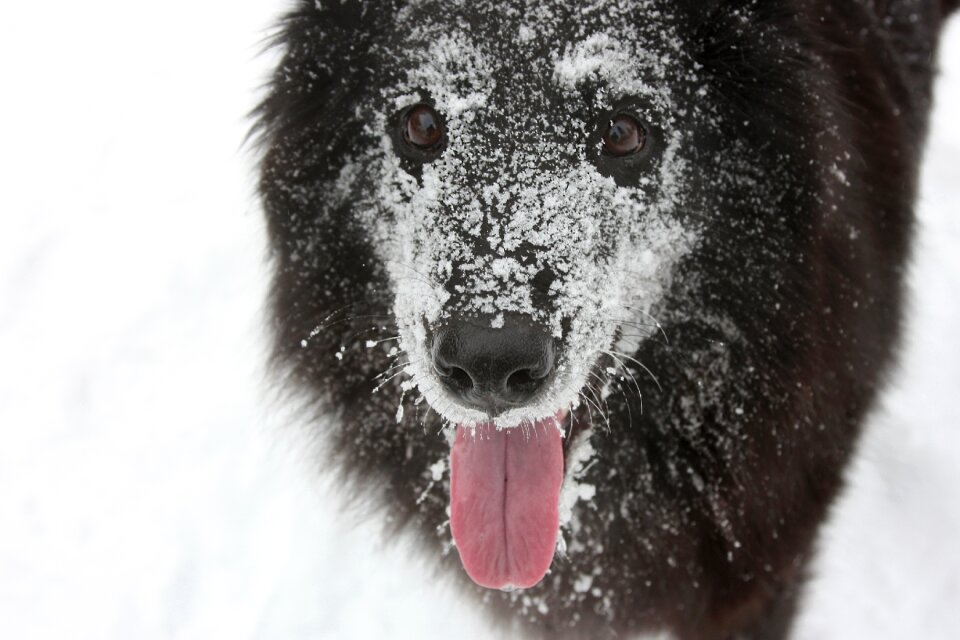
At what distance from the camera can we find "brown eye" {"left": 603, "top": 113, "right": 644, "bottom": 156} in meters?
1.77

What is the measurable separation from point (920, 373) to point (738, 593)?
1.77m

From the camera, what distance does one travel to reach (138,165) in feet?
15.2

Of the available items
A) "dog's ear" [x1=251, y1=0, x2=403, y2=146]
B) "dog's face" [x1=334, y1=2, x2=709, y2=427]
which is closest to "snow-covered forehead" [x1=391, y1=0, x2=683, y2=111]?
"dog's face" [x1=334, y1=2, x2=709, y2=427]

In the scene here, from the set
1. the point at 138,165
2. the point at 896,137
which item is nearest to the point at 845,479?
the point at 896,137

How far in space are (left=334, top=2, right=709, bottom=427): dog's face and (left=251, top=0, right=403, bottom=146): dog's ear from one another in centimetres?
8

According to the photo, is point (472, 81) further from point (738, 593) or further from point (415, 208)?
point (738, 593)

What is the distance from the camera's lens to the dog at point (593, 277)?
1695 mm

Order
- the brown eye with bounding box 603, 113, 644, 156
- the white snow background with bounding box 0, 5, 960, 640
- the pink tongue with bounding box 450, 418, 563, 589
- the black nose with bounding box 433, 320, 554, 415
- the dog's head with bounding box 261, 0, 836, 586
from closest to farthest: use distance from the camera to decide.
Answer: the black nose with bounding box 433, 320, 554, 415
the dog's head with bounding box 261, 0, 836, 586
the brown eye with bounding box 603, 113, 644, 156
the pink tongue with bounding box 450, 418, 563, 589
the white snow background with bounding box 0, 5, 960, 640

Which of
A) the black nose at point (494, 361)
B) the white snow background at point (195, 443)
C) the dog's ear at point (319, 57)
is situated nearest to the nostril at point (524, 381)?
the black nose at point (494, 361)

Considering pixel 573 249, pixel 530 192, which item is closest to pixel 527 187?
pixel 530 192

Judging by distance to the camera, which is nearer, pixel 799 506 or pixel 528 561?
pixel 528 561

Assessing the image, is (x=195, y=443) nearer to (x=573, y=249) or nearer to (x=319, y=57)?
(x=319, y=57)

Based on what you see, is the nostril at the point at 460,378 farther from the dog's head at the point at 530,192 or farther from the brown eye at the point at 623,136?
the brown eye at the point at 623,136

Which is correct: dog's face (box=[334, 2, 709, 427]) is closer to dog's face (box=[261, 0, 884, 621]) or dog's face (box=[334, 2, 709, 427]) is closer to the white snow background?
dog's face (box=[261, 0, 884, 621])
